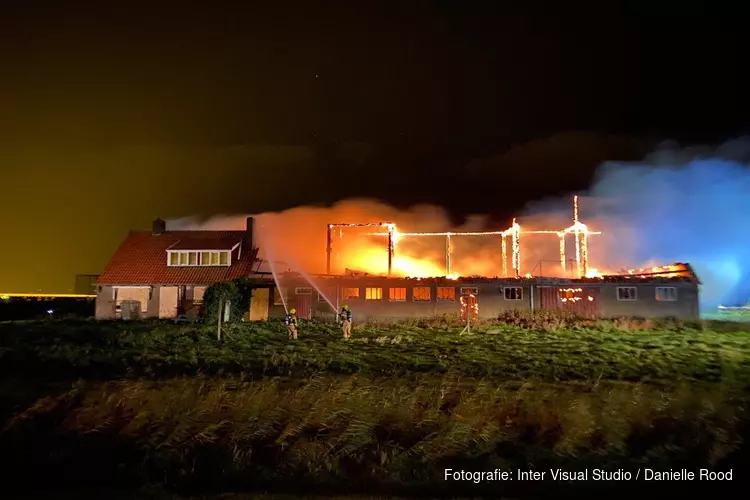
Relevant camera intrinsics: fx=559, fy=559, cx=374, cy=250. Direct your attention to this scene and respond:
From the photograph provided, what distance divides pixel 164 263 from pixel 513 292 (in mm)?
24762

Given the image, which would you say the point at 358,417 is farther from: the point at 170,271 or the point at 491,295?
the point at 170,271

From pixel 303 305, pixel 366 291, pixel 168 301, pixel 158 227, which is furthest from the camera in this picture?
pixel 158 227

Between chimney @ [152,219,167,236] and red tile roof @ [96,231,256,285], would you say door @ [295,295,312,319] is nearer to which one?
red tile roof @ [96,231,256,285]

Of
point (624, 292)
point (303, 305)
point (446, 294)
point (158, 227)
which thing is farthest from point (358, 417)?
point (158, 227)

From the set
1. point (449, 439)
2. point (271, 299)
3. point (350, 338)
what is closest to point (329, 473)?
point (449, 439)

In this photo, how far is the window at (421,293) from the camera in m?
36.9

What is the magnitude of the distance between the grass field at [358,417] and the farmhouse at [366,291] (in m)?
17.6

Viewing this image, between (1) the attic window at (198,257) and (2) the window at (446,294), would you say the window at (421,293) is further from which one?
(1) the attic window at (198,257)

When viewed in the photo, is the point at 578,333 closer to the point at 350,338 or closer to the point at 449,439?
the point at 350,338

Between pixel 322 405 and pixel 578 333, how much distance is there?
60.3 ft

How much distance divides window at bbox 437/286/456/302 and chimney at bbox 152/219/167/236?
2271cm

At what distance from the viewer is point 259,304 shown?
117 ft

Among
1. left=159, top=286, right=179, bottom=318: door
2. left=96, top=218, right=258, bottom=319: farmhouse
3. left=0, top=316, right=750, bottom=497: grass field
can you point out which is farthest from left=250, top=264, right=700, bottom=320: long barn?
left=0, top=316, right=750, bottom=497: grass field

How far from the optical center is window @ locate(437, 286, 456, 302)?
36.6 m
